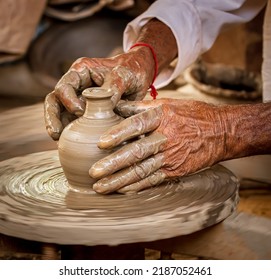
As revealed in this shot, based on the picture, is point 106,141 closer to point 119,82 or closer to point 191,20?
point 119,82

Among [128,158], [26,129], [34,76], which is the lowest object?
[34,76]

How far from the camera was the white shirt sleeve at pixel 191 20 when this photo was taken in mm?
2203

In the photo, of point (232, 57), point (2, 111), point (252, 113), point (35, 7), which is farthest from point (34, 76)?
point (252, 113)

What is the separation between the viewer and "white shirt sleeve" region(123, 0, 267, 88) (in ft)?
7.23

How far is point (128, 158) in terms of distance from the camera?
4.83 ft

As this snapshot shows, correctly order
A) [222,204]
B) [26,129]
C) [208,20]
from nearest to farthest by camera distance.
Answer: [222,204]
[208,20]
[26,129]

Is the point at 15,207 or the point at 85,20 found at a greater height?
the point at 15,207

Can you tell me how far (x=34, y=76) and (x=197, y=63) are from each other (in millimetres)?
897

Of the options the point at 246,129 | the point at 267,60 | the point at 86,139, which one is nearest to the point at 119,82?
the point at 86,139

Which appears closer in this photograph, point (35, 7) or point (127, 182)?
point (127, 182)

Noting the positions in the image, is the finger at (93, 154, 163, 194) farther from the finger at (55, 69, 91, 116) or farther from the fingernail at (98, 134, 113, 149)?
the finger at (55, 69, 91, 116)

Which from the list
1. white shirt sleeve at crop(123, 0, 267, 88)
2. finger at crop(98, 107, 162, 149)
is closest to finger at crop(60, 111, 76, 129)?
finger at crop(98, 107, 162, 149)

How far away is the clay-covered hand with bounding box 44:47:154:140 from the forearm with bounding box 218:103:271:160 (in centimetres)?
26

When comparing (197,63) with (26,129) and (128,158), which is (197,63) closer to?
(26,129)
